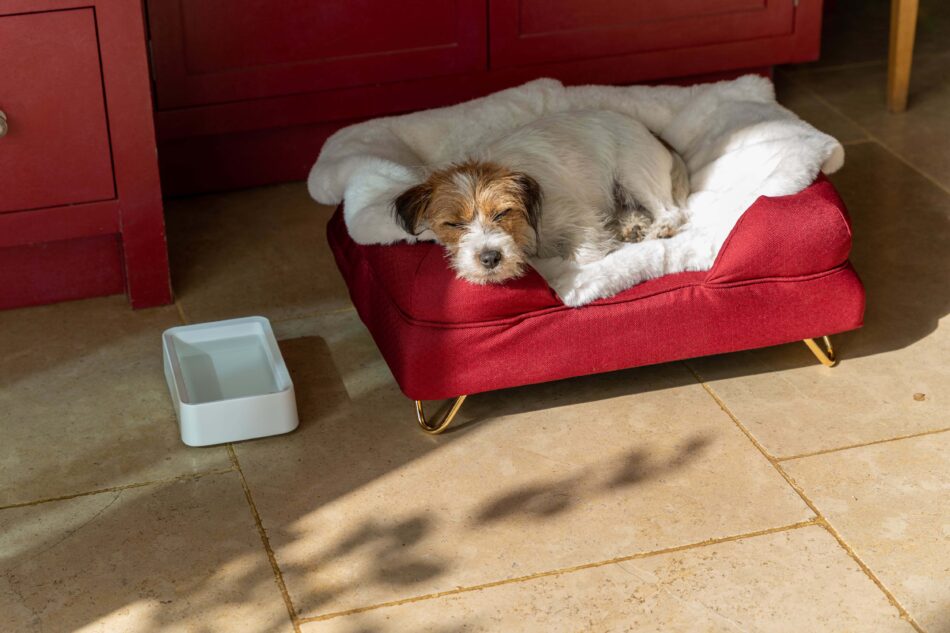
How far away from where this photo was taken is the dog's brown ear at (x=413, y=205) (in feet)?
9.11

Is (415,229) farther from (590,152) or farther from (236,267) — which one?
(236,267)

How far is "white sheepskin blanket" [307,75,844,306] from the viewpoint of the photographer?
288 cm

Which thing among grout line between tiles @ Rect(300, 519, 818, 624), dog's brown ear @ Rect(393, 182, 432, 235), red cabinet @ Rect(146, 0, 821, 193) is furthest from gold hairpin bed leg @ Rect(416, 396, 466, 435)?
red cabinet @ Rect(146, 0, 821, 193)

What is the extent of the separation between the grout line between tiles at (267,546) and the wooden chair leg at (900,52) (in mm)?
2757

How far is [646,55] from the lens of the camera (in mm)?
4066

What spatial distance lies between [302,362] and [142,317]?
51 centimetres

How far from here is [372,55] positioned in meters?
3.79

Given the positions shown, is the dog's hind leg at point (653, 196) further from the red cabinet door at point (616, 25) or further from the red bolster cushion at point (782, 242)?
the red cabinet door at point (616, 25)

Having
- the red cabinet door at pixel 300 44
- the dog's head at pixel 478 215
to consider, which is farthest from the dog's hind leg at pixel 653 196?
the red cabinet door at pixel 300 44

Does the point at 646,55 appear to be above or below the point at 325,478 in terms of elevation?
above

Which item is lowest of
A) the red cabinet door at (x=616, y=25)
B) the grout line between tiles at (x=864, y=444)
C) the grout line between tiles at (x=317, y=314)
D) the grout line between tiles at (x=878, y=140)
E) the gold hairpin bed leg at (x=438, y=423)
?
the grout line between tiles at (x=864, y=444)

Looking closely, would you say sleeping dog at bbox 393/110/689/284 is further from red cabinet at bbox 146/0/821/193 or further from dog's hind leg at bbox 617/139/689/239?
red cabinet at bbox 146/0/821/193

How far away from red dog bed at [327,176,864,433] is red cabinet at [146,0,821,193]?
1.03 meters

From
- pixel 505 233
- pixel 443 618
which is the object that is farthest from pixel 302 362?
pixel 443 618
